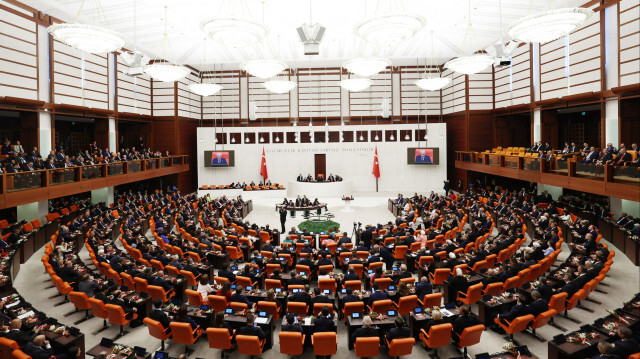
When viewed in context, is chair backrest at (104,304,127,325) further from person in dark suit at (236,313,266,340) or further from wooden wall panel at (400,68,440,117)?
wooden wall panel at (400,68,440,117)

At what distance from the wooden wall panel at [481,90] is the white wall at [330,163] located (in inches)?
202

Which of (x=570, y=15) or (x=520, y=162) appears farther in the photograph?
(x=520, y=162)

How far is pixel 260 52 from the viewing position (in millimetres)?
25656

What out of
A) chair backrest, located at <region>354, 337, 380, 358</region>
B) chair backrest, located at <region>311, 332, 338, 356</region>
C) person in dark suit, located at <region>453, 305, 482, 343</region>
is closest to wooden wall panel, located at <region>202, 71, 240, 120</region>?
chair backrest, located at <region>311, 332, 338, 356</region>

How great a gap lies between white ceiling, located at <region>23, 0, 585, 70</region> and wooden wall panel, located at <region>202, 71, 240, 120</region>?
3.93 m

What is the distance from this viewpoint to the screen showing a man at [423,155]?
2811 centimetres

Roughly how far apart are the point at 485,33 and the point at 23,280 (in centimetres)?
2530

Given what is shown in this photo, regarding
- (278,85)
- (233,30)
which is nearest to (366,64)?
(233,30)

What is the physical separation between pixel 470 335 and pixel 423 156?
2288cm

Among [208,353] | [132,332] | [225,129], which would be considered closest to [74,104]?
[225,129]

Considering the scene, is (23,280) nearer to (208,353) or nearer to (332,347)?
(208,353)

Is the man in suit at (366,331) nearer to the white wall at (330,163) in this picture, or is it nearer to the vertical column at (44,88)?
the vertical column at (44,88)

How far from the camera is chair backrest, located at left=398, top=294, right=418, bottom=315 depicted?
7959 mm

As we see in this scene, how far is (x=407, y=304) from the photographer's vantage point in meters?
8.07
